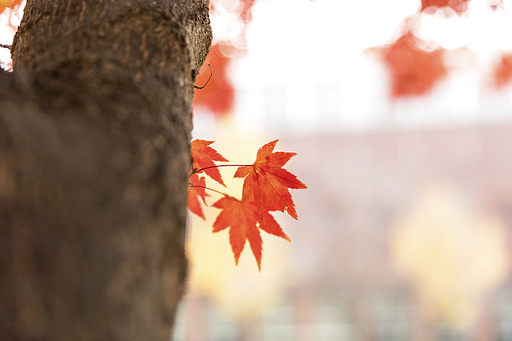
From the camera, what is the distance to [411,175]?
923 centimetres

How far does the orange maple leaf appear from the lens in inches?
23.9

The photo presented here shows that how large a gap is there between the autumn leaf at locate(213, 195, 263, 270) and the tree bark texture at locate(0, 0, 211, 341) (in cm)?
29

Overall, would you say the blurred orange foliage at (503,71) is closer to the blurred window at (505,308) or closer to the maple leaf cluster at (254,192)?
the maple leaf cluster at (254,192)

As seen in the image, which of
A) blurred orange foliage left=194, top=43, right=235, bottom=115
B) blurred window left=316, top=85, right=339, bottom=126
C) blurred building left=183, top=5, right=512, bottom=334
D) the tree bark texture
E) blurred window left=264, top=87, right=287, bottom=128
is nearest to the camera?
the tree bark texture

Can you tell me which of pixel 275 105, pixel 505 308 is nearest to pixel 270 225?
pixel 505 308

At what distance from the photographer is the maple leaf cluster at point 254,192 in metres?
0.61

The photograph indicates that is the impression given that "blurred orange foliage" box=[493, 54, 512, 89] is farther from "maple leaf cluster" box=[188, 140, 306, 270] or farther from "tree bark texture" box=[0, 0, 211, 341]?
"tree bark texture" box=[0, 0, 211, 341]

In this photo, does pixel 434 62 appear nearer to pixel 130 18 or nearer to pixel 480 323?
pixel 130 18

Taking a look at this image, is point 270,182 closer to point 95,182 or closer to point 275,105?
point 95,182

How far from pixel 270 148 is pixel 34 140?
37 centimetres

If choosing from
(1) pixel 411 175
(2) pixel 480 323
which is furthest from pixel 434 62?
(2) pixel 480 323

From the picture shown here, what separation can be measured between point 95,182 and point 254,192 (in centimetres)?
32

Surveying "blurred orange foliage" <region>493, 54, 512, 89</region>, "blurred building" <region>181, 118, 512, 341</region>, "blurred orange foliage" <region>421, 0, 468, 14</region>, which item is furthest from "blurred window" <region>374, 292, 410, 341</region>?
"blurred orange foliage" <region>421, 0, 468, 14</region>

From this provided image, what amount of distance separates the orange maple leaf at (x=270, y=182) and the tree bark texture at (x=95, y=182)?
20 cm
